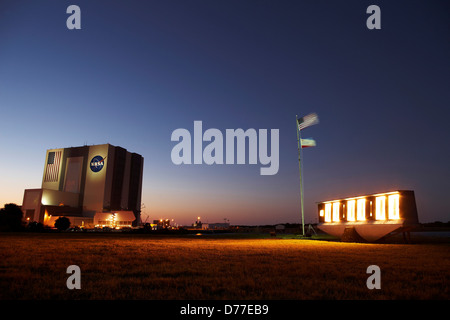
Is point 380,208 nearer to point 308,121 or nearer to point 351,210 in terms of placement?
point 351,210

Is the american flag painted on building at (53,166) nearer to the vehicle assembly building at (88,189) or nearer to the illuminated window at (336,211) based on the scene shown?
the vehicle assembly building at (88,189)

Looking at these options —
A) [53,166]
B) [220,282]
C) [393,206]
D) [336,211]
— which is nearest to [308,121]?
[336,211]

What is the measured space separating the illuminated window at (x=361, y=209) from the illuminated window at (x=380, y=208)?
1417 mm

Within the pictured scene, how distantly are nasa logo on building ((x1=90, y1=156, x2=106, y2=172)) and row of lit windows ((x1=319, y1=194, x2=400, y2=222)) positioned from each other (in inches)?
3267

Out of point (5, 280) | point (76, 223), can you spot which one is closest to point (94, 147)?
point (76, 223)

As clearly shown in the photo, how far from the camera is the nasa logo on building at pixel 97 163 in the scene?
98.4 m

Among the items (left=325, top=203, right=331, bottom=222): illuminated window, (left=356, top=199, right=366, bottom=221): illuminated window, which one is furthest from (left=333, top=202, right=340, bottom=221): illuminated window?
(left=356, top=199, right=366, bottom=221): illuminated window

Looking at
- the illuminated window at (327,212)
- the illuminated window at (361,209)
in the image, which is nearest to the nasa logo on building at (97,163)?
the illuminated window at (327,212)

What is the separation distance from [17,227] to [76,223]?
3674cm

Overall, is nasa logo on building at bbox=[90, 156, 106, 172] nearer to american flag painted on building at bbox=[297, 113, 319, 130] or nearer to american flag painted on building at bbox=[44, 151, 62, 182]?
american flag painted on building at bbox=[44, 151, 62, 182]

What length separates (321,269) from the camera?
8.73 meters

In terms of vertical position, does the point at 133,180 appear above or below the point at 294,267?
above

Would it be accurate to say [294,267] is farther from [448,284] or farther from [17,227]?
[17,227]
